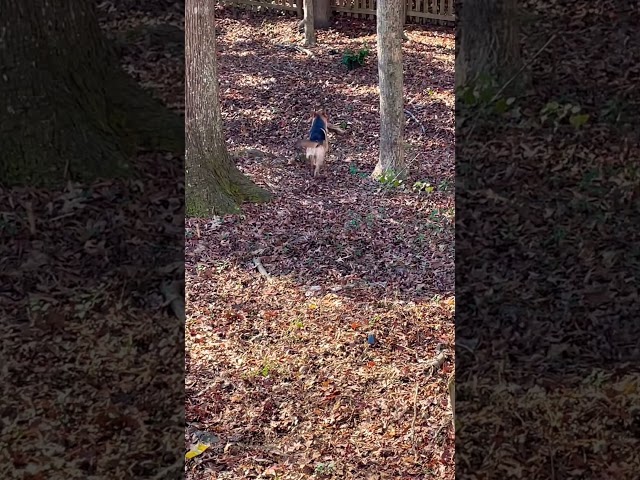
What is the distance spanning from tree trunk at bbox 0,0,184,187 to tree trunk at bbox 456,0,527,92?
66 centimetres

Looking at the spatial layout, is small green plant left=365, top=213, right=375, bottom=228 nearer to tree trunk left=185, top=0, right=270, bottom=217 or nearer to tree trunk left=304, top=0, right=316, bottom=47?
tree trunk left=185, top=0, right=270, bottom=217

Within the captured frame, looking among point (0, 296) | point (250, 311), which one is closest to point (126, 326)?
point (0, 296)

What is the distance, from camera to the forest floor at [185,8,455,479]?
4668 millimetres

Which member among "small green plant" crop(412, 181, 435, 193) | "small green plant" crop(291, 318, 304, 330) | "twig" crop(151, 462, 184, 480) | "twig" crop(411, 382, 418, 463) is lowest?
"twig" crop(411, 382, 418, 463)

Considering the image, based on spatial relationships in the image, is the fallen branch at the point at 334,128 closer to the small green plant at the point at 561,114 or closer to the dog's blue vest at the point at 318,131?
the dog's blue vest at the point at 318,131

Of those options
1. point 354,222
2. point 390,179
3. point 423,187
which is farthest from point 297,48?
point 354,222

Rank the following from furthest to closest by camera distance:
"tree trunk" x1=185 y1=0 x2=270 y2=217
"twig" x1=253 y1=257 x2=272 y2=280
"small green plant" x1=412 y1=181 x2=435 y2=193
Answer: "small green plant" x1=412 y1=181 x2=435 y2=193
"tree trunk" x1=185 y1=0 x2=270 y2=217
"twig" x1=253 y1=257 x2=272 y2=280

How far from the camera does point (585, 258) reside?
1.83 meters

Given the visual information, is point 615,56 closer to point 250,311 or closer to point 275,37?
point 250,311

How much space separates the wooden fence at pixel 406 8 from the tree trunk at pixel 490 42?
54.3 ft

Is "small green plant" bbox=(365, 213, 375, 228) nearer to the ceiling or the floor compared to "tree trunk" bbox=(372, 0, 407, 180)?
nearer to the floor

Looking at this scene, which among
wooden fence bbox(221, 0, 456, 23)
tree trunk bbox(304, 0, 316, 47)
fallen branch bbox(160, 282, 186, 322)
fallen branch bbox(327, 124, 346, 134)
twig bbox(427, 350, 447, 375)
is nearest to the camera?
fallen branch bbox(160, 282, 186, 322)

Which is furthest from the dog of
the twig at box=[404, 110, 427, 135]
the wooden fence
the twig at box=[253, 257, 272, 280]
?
the wooden fence

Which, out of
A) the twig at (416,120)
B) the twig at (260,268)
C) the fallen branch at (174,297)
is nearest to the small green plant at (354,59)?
the twig at (416,120)
